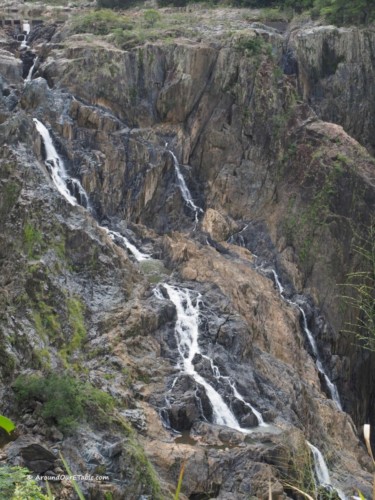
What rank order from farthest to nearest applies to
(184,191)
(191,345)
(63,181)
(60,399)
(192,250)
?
1. (184,191)
2. (63,181)
3. (192,250)
4. (191,345)
5. (60,399)

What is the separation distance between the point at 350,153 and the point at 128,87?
12.5 m

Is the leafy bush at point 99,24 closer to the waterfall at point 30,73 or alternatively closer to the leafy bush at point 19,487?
the waterfall at point 30,73

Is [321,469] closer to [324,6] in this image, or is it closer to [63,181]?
[63,181]

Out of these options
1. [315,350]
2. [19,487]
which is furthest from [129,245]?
[19,487]

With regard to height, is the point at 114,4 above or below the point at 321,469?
above

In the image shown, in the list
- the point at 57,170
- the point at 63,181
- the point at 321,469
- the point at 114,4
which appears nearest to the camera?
the point at 321,469

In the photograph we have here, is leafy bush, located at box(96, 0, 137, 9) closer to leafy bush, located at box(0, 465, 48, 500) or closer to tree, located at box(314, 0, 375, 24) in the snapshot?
tree, located at box(314, 0, 375, 24)

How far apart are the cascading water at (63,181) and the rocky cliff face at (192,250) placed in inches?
17.3

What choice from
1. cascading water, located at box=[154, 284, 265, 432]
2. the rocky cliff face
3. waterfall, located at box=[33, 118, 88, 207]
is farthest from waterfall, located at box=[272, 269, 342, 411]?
waterfall, located at box=[33, 118, 88, 207]

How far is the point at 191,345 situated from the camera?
25312 millimetres

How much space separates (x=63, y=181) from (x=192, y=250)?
23.5 feet

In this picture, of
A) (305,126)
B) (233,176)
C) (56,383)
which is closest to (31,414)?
(56,383)

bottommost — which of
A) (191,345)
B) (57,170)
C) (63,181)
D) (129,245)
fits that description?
(191,345)

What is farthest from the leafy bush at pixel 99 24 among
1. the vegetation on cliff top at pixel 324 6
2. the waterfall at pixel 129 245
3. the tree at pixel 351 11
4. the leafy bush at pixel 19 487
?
the leafy bush at pixel 19 487
